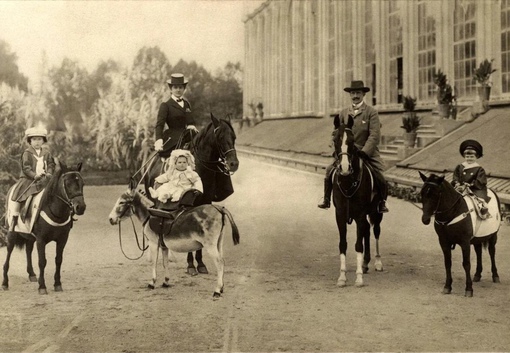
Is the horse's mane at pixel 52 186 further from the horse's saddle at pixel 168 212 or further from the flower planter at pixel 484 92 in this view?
the flower planter at pixel 484 92

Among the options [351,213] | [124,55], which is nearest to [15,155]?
[124,55]

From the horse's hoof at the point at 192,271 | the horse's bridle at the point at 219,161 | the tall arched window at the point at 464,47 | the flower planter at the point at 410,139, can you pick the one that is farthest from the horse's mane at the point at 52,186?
the tall arched window at the point at 464,47

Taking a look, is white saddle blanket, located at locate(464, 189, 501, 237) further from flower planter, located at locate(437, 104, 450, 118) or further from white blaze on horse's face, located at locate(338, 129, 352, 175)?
flower planter, located at locate(437, 104, 450, 118)

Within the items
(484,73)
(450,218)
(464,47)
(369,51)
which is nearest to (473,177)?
(450,218)

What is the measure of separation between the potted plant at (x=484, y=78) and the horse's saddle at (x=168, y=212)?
14.5 meters

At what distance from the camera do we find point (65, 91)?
7.48 m

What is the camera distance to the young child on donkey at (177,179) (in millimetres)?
6387

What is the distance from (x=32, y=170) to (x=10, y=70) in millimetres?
1259

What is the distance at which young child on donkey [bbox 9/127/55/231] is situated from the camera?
20.6 feet

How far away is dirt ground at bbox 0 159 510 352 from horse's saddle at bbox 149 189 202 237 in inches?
26.7

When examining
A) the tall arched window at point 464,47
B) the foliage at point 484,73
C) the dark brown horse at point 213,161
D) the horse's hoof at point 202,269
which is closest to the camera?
the dark brown horse at point 213,161

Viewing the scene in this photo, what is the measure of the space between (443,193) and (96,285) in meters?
3.78

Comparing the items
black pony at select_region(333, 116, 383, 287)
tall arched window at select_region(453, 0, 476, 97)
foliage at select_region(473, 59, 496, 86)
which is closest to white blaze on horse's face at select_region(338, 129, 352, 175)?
black pony at select_region(333, 116, 383, 287)

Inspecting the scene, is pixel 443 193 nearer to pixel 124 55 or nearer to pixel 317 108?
pixel 124 55
